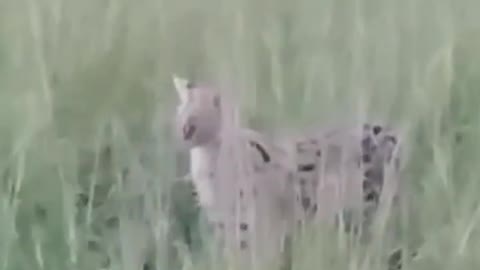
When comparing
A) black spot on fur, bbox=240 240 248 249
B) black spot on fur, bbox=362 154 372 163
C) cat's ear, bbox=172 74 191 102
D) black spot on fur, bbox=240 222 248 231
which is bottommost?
black spot on fur, bbox=240 240 248 249

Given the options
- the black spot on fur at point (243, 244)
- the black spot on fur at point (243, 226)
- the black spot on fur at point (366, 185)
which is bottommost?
the black spot on fur at point (243, 244)

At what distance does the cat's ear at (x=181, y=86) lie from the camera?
96cm

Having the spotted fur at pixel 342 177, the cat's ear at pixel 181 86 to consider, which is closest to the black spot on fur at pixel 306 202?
the spotted fur at pixel 342 177

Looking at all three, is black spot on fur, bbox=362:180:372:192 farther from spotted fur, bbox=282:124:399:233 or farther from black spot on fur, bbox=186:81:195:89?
black spot on fur, bbox=186:81:195:89

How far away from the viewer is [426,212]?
96 cm

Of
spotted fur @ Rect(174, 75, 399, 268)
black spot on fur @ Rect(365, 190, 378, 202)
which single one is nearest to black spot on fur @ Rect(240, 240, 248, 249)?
spotted fur @ Rect(174, 75, 399, 268)

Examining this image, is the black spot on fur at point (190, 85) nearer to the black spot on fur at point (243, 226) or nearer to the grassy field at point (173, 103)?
the grassy field at point (173, 103)

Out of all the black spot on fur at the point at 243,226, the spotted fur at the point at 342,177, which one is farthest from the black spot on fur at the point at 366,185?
the black spot on fur at the point at 243,226

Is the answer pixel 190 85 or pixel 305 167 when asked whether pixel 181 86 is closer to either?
pixel 190 85

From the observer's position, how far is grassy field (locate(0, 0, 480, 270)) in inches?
37.7

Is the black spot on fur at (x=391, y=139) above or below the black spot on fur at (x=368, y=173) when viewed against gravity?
above

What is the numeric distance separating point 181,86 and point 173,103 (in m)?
0.02

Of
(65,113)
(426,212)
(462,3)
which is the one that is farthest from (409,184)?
(65,113)

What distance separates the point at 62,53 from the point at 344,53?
25 cm
